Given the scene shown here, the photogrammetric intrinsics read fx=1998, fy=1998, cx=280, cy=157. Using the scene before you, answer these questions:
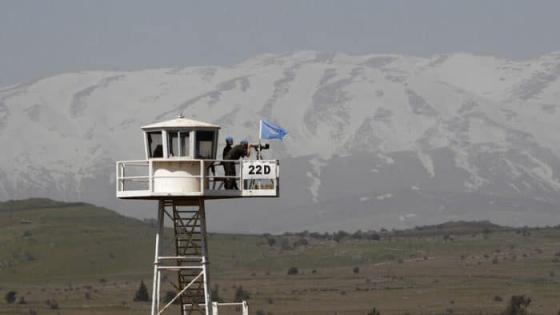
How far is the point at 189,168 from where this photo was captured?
138 ft

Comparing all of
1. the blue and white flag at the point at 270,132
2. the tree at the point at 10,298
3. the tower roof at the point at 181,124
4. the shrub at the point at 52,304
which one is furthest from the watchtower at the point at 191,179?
the tree at the point at 10,298

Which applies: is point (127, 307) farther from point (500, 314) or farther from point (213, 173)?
point (213, 173)

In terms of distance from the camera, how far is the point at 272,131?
43562 mm

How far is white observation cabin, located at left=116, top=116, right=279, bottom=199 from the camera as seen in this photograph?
4159 centimetres

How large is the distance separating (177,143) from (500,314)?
129 meters

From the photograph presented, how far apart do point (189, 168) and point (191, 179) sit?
1.13ft

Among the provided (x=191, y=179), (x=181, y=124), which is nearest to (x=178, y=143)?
(x=181, y=124)

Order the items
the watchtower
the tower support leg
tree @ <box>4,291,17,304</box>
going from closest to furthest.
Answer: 1. the watchtower
2. the tower support leg
3. tree @ <box>4,291,17,304</box>

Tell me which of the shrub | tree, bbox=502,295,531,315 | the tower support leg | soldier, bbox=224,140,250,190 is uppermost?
the shrub

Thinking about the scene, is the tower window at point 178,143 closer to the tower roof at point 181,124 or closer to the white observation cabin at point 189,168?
the white observation cabin at point 189,168

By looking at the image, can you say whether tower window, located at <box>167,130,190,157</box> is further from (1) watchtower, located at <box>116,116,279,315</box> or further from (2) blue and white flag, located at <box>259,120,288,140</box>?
(2) blue and white flag, located at <box>259,120,288,140</box>

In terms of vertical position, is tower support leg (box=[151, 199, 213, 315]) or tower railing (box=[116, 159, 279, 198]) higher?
tower railing (box=[116, 159, 279, 198])

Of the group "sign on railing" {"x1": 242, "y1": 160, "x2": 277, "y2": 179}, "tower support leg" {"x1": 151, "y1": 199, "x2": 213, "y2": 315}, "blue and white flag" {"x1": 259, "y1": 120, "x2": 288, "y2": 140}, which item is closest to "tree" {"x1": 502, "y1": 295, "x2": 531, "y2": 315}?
"blue and white flag" {"x1": 259, "y1": 120, "x2": 288, "y2": 140}

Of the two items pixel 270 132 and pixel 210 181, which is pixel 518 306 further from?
pixel 210 181
